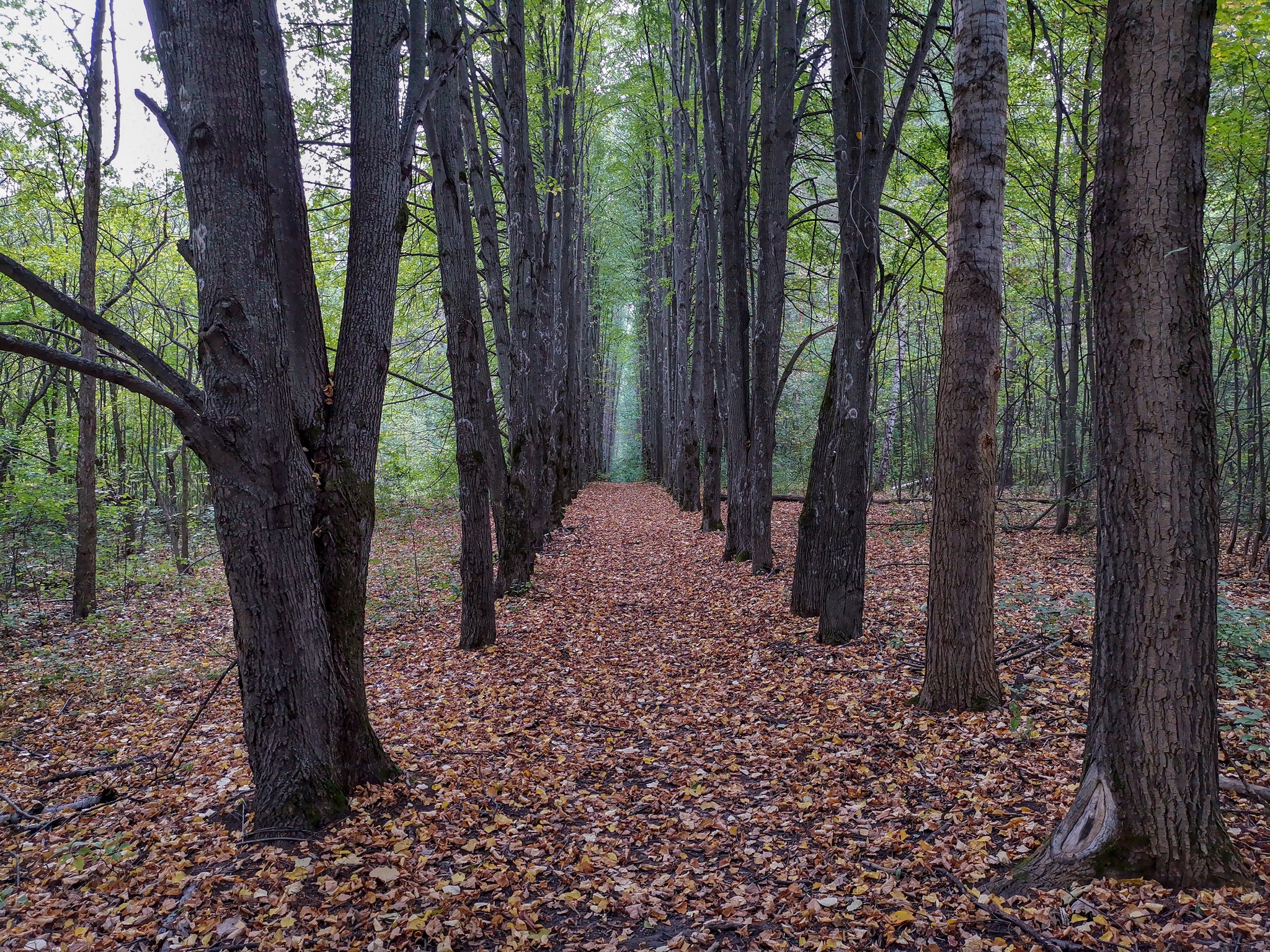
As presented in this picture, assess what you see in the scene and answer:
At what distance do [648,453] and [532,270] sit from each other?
25.9 metres

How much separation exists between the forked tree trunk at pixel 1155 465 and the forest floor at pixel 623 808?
30 centimetres

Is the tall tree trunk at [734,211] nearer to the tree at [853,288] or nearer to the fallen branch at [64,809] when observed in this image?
the tree at [853,288]

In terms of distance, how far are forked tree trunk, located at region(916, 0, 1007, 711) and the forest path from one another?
56 centimetres

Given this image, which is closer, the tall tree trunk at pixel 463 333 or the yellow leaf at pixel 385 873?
the yellow leaf at pixel 385 873

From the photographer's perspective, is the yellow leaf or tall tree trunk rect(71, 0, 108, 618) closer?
the yellow leaf

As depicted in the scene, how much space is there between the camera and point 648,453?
119 feet

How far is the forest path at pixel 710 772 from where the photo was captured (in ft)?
10.1

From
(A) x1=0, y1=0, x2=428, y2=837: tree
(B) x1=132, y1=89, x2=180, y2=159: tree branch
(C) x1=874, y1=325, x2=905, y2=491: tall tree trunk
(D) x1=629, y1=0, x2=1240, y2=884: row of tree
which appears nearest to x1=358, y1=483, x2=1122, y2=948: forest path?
(D) x1=629, y1=0, x2=1240, y2=884: row of tree

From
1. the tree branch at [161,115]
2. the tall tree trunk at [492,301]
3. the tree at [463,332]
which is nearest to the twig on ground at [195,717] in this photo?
the tree branch at [161,115]

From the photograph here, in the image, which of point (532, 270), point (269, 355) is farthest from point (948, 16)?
point (269, 355)

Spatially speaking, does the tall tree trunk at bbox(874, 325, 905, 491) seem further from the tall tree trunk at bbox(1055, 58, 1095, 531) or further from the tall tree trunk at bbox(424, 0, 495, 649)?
the tall tree trunk at bbox(424, 0, 495, 649)

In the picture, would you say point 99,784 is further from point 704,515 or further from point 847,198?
point 704,515

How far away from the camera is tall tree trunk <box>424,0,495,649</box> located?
6422mm

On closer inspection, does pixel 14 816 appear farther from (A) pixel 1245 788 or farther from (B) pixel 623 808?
(A) pixel 1245 788
